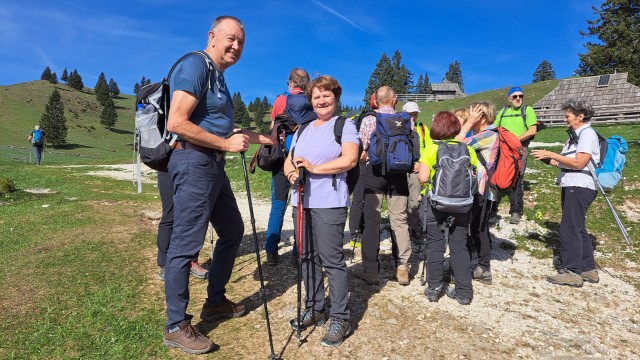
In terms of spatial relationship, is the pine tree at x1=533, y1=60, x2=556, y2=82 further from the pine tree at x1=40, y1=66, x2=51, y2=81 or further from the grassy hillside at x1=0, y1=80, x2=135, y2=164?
the pine tree at x1=40, y1=66, x2=51, y2=81

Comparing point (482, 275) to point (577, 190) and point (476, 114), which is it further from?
point (476, 114)

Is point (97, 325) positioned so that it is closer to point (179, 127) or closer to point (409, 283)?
point (179, 127)

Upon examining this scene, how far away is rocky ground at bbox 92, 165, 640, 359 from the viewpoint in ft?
12.5

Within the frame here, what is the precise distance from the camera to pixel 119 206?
10234 millimetres

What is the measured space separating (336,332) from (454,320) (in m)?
1.59

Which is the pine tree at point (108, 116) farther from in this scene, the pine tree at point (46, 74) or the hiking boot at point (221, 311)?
the hiking boot at point (221, 311)

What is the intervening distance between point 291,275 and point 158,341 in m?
2.25

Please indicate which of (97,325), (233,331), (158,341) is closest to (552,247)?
(233,331)

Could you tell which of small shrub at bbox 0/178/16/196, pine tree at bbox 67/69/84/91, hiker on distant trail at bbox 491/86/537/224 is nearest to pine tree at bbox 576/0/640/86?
hiker on distant trail at bbox 491/86/537/224

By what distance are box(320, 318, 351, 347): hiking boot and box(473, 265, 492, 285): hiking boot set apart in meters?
2.73

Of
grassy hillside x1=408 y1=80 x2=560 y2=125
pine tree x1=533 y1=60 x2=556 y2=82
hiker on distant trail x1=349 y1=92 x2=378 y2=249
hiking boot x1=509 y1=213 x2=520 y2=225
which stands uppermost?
pine tree x1=533 y1=60 x2=556 y2=82

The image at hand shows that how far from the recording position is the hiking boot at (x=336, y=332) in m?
3.80

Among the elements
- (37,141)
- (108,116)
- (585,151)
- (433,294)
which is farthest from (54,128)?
(585,151)

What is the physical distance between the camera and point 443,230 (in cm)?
507
